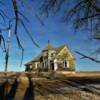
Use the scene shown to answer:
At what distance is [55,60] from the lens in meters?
58.1

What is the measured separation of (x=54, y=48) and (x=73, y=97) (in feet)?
155

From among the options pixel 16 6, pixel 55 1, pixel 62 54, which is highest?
pixel 62 54

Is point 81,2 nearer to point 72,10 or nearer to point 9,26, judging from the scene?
point 72,10

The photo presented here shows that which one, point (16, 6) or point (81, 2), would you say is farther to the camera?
point (81, 2)

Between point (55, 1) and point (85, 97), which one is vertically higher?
point (55, 1)

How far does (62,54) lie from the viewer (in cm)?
6312

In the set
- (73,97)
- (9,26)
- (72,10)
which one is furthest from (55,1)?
(9,26)

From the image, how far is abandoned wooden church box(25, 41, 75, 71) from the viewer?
189 ft

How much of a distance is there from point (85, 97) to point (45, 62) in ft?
143

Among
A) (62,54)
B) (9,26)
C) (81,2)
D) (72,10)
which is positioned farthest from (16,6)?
(62,54)

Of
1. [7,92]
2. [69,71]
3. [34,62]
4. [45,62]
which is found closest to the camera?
[7,92]

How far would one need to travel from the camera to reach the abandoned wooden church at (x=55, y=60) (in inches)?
2264

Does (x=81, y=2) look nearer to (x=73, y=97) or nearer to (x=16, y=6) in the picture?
(x=73, y=97)

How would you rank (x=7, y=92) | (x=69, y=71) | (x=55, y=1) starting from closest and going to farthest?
(x=55, y=1)
(x=7, y=92)
(x=69, y=71)
